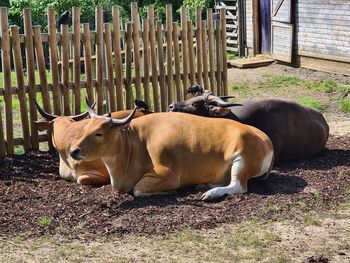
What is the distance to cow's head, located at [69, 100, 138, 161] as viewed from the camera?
8.10 meters

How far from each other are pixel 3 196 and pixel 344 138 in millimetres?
5386

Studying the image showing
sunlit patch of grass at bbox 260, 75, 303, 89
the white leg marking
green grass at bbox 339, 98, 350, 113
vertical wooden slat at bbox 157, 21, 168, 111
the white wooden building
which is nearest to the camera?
the white leg marking

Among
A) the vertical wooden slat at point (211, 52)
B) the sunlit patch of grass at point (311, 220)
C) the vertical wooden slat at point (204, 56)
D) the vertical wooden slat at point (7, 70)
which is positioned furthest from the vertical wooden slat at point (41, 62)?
the sunlit patch of grass at point (311, 220)

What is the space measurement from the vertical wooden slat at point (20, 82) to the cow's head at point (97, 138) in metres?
2.17

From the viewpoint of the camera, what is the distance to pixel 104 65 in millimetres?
11141

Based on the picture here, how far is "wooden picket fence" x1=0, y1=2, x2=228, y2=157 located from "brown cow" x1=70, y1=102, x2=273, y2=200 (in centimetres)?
A: 206

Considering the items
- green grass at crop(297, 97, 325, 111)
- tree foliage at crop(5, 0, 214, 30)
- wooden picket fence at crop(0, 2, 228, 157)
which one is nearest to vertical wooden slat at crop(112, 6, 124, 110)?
wooden picket fence at crop(0, 2, 228, 157)

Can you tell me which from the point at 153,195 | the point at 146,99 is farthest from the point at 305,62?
the point at 153,195

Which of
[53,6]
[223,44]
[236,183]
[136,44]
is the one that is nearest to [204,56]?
[223,44]

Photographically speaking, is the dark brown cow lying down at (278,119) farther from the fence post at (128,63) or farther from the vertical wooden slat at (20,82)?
the vertical wooden slat at (20,82)

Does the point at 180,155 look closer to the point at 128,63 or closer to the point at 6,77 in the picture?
the point at 6,77

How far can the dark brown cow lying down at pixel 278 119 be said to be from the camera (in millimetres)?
10047

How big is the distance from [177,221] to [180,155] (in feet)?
3.89

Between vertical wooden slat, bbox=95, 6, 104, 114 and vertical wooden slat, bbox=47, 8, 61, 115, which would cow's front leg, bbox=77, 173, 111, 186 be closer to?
vertical wooden slat, bbox=47, 8, 61, 115
